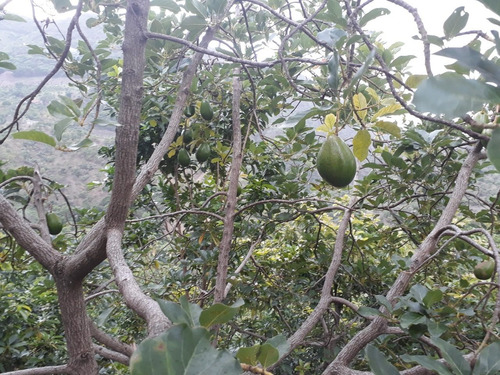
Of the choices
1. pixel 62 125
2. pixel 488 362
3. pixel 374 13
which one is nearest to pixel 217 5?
pixel 374 13

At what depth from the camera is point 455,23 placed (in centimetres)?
73

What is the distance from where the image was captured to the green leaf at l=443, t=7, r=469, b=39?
2.36 feet

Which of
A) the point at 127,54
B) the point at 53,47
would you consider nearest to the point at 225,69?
the point at 53,47

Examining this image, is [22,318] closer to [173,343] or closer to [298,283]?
[298,283]

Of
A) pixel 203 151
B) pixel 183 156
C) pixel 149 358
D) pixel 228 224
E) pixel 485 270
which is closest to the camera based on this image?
pixel 149 358

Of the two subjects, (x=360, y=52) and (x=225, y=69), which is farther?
(x=225, y=69)

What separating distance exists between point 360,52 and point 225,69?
566 millimetres

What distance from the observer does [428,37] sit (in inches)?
26.3

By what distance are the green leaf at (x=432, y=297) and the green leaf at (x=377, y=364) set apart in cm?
26

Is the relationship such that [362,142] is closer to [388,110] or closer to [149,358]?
[388,110]

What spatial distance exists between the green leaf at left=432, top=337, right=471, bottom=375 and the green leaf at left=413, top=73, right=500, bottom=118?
36cm

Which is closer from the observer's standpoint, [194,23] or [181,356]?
[181,356]

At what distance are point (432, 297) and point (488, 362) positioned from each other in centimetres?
23

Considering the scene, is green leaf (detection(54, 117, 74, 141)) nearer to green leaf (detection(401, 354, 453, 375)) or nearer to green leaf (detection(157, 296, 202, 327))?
green leaf (detection(157, 296, 202, 327))
